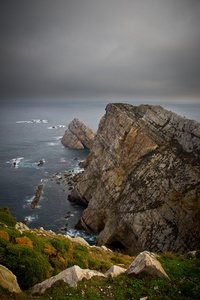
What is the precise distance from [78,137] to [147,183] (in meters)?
92.2

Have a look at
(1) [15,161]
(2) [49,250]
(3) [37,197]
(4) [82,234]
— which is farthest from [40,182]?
(2) [49,250]

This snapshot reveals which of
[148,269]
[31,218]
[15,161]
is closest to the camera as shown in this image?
[148,269]

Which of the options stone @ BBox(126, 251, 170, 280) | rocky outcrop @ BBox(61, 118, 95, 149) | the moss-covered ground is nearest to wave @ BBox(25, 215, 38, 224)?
the moss-covered ground

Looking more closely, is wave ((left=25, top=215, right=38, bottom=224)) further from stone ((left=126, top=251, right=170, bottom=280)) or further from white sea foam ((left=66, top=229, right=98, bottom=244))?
stone ((left=126, top=251, right=170, bottom=280))

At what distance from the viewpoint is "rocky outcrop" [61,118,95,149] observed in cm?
12006

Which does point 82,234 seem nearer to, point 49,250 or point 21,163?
point 49,250

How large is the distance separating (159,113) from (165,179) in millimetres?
19559

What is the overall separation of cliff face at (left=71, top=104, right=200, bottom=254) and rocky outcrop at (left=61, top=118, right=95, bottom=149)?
217 feet

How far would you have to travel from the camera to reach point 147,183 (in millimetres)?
37094

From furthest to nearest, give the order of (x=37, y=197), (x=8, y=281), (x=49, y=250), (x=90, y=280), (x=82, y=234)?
(x=37, y=197) → (x=82, y=234) → (x=49, y=250) → (x=90, y=280) → (x=8, y=281)

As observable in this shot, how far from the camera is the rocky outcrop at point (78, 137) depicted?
4727 inches

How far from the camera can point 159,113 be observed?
45500 mm

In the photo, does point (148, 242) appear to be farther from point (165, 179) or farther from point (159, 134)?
point (159, 134)

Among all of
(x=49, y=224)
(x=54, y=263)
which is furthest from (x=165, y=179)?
(x=49, y=224)
